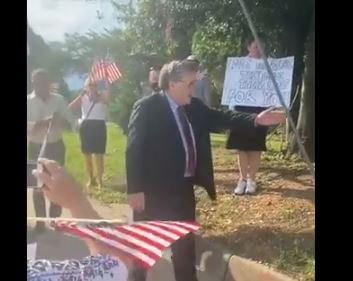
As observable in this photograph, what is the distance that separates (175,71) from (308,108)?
73 cm

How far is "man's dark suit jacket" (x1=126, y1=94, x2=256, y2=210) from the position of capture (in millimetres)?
4246

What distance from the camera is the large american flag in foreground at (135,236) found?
165 inches

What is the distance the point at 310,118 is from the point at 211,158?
57cm

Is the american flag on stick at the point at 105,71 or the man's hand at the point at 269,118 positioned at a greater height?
the american flag on stick at the point at 105,71

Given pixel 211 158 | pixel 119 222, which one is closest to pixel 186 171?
pixel 211 158

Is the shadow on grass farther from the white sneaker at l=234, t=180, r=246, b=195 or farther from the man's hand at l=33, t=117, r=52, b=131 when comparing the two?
the man's hand at l=33, t=117, r=52, b=131

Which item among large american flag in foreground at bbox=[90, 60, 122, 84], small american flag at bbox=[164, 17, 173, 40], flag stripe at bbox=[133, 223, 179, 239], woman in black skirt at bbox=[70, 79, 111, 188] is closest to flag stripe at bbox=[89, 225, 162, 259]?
flag stripe at bbox=[133, 223, 179, 239]

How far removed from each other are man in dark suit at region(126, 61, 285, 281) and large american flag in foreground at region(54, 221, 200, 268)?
6 centimetres

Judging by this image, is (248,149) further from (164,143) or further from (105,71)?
(105,71)

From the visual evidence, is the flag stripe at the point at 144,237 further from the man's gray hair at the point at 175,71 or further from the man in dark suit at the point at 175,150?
the man's gray hair at the point at 175,71

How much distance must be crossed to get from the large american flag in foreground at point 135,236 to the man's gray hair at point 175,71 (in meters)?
0.74

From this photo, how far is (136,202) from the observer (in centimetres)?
428

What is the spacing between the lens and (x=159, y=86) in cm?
426

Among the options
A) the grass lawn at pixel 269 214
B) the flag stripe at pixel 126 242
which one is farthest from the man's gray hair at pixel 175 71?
the flag stripe at pixel 126 242
